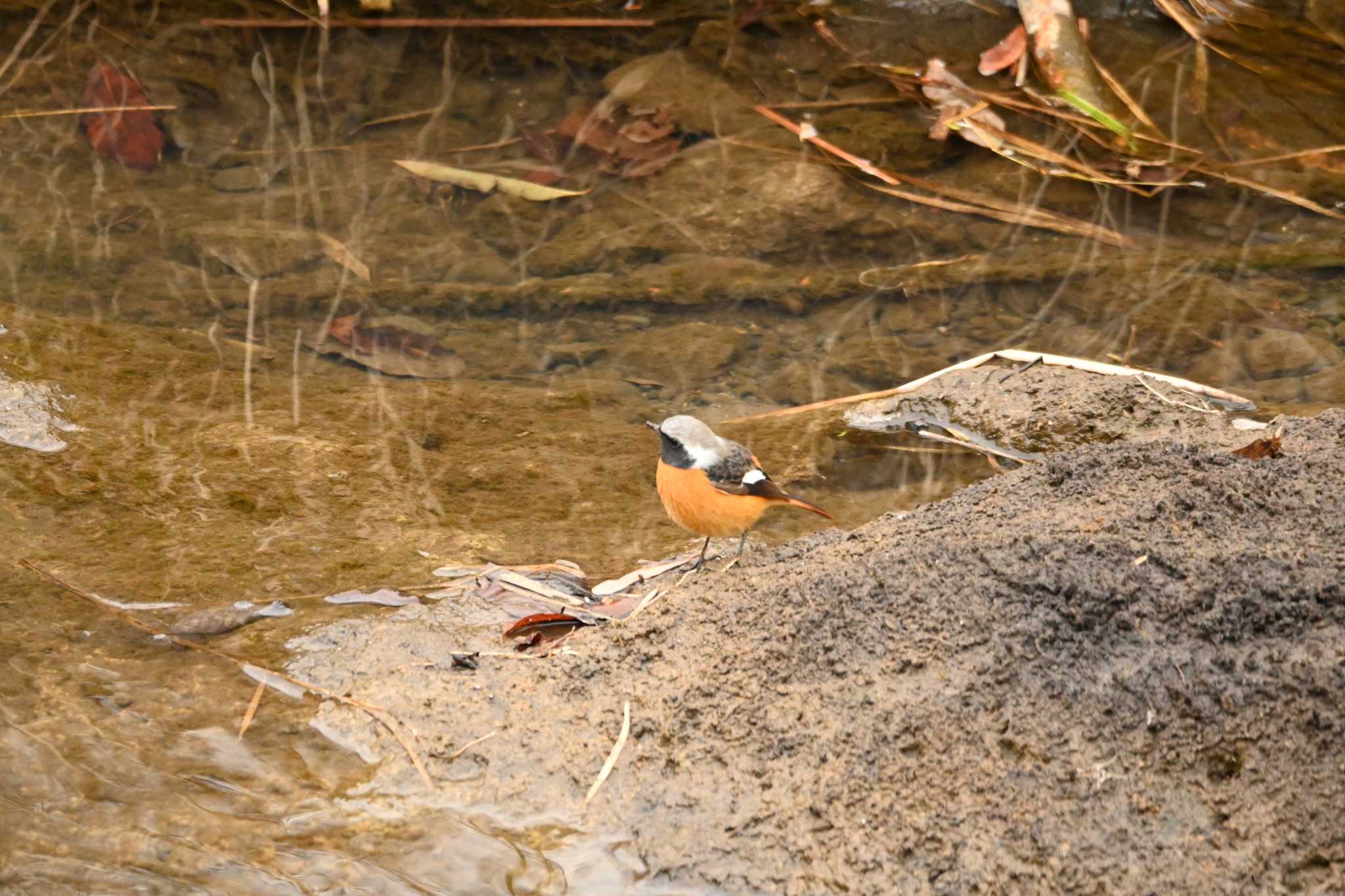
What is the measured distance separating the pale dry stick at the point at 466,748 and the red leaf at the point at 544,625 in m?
0.60

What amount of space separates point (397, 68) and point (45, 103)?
2.34 m

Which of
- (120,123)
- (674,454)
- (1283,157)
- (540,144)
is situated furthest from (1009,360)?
(120,123)

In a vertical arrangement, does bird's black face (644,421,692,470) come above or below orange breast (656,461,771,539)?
above

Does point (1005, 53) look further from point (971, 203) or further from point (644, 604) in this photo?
point (644, 604)

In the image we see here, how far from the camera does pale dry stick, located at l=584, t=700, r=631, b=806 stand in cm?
274

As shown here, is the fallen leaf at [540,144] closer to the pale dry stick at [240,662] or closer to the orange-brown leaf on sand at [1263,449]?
the pale dry stick at [240,662]

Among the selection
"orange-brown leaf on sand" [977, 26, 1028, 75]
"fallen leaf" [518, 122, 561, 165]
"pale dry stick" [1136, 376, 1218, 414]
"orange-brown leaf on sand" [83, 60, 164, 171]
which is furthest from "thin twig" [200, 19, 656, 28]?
"pale dry stick" [1136, 376, 1218, 414]

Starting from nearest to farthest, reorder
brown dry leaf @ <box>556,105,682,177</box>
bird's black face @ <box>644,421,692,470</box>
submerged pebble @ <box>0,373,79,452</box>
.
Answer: bird's black face @ <box>644,421,692,470</box> → submerged pebble @ <box>0,373,79,452</box> → brown dry leaf @ <box>556,105,682,177</box>

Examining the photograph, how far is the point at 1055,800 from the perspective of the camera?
2514 millimetres

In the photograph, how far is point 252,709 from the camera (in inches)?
118

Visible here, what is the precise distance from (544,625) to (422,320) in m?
3.05

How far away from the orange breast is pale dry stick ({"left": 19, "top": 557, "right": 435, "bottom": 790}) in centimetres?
131

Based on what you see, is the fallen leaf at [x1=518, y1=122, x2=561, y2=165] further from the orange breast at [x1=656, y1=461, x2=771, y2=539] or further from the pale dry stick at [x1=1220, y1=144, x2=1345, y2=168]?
the pale dry stick at [x1=1220, y1=144, x2=1345, y2=168]

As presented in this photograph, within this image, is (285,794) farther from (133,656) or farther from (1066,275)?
(1066,275)
